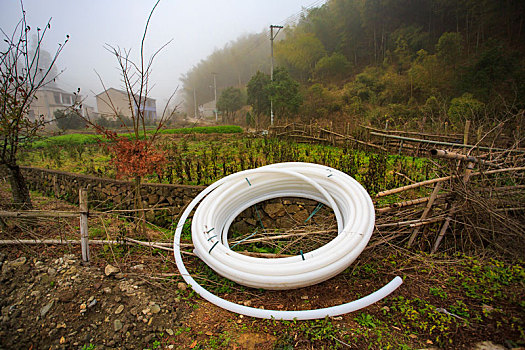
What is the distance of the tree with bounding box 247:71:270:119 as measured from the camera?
872 inches

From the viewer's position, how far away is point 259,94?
880 inches

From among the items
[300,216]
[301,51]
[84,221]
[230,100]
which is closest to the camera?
[84,221]

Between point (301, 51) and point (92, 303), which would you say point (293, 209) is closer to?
point (92, 303)

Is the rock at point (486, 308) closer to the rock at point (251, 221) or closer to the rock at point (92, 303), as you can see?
the rock at point (251, 221)

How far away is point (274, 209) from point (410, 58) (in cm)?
2326

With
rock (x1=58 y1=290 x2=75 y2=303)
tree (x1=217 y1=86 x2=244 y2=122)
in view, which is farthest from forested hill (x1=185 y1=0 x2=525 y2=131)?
rock (x1=58 y1=290 x2=75 y2=303)

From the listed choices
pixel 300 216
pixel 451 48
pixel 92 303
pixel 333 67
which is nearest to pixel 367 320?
pixel 300 216

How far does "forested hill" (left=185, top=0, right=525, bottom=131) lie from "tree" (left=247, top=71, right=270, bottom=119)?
3573 millimetres

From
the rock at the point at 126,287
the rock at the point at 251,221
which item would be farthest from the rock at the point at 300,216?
the rock at the point at 126,287

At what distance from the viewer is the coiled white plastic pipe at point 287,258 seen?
7.02ft

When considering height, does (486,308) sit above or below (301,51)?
below

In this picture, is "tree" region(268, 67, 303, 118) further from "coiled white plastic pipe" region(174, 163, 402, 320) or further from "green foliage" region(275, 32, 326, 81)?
"coiled white plastic pipe" region(174, 163, 402, 320)

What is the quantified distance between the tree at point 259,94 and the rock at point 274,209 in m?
19.0

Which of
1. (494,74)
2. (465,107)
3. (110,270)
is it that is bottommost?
(110,270)
